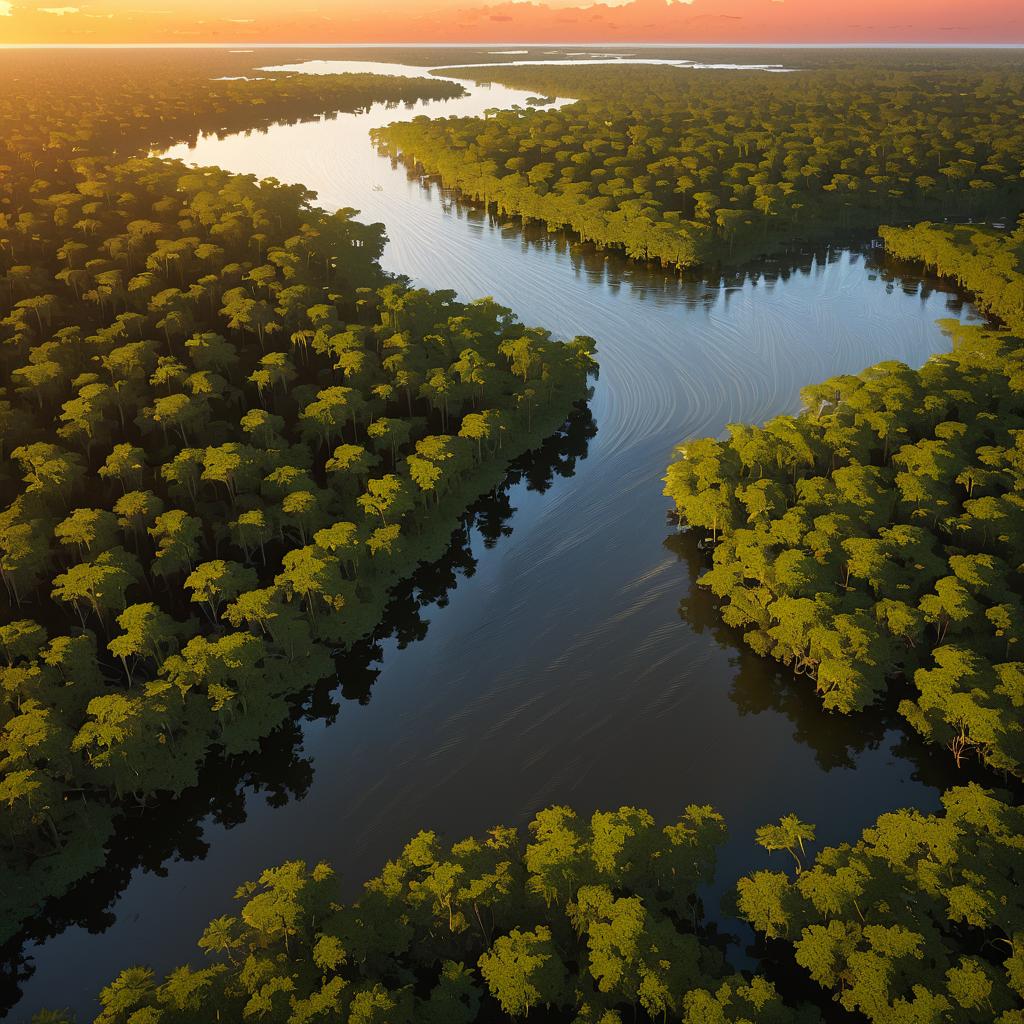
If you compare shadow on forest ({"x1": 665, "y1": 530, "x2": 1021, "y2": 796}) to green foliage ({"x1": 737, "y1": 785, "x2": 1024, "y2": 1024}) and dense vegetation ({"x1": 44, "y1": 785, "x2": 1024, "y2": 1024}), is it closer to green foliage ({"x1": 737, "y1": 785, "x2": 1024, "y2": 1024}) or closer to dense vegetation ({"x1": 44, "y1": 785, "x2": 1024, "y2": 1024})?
green foliage ({"x1": 737, "y1": 785, "x2": 1024, "y2": 1024})

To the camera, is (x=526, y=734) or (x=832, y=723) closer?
(x=526, y=734)

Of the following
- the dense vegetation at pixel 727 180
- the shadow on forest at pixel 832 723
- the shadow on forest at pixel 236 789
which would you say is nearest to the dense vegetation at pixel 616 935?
the shadow on forest at pixel 236 789

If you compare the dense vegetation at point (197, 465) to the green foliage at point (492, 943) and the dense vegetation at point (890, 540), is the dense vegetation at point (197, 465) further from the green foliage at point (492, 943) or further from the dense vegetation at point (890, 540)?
the dense vegetation at point (890, 540)

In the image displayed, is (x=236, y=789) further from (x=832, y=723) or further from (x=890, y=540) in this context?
(x=890, y=540)

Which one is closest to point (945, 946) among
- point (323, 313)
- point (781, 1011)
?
point (781, 1011)

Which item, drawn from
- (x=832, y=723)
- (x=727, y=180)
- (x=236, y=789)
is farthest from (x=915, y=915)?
(x=727, y=180)

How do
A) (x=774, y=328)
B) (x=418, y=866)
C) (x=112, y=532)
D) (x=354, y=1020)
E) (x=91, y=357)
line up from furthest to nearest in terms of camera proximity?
1. (x=774, y=328)
2. (x=91, y=357)
3. (x=112, y=532)
4. (x=418, y=866)
5. (x=354, y=1020)

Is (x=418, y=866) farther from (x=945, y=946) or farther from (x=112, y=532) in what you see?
(x=112, y=532)

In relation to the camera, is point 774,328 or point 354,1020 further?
point 774,328
